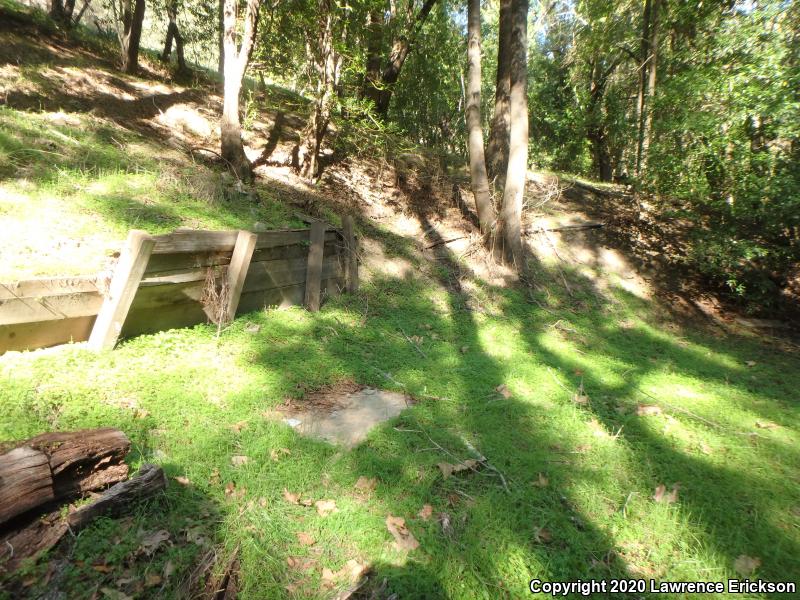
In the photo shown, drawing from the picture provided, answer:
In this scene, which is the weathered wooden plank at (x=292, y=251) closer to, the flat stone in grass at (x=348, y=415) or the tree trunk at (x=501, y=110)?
the flat stone in grass at (x=348, y=415)

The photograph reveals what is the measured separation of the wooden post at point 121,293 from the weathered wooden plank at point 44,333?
0.30 ft

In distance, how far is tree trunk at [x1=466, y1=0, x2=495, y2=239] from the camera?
364 inches

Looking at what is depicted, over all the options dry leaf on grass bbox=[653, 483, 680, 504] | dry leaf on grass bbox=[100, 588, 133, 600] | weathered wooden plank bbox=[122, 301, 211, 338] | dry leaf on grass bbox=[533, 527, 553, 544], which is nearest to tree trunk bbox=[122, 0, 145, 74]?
weathered wooden plank bbox=[122, 301, 211, 338]

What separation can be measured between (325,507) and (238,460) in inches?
31.6

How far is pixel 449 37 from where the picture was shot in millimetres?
18047

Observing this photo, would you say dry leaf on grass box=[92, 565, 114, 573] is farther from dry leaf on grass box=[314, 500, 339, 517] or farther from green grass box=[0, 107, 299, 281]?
green grass box=[0, 107, 299, 281]

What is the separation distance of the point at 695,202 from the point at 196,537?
11095mm

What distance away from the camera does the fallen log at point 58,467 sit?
231cm

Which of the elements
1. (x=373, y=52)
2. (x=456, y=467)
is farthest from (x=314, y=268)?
(x=373, y=52)

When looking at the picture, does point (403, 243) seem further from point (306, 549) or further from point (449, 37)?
point (449, 37)

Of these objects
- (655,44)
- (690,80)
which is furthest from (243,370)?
(655,44)

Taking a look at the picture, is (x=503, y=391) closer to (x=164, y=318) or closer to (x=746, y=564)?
(x=746, y=564)

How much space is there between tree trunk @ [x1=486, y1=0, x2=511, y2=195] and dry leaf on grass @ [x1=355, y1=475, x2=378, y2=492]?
791 centimetres

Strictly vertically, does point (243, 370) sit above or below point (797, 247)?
below
